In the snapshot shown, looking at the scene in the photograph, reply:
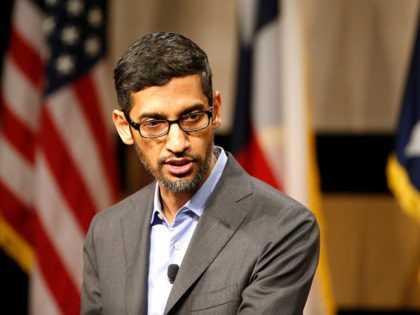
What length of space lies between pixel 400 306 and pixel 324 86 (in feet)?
3.84

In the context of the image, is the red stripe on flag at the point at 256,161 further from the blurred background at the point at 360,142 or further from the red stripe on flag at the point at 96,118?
the red stripe on flag at the point at 96,118

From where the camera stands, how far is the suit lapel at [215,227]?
169cm

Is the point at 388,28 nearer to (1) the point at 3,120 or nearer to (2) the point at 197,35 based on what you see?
(2) the point at 197,35

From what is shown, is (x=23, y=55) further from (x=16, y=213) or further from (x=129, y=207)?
(x=129, y=207)

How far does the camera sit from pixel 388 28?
4262 mm

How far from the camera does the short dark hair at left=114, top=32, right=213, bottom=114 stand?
1642mm

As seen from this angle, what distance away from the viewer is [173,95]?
1.66 m

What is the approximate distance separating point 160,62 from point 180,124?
5.1 inches

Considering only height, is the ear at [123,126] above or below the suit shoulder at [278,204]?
above

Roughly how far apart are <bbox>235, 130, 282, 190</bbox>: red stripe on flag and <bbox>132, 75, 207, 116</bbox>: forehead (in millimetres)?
2079

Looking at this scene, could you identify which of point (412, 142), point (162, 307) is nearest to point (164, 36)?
point (162, 307)

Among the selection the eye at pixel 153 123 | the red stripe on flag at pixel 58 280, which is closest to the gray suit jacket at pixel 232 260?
the eye at pixel 153 123

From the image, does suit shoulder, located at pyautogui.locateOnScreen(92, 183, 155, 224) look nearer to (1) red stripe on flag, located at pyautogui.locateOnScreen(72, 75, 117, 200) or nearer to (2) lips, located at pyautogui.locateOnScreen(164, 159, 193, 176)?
(2) lips, located at pyautogui.locateOnScreen(164, 159, 193, 176)

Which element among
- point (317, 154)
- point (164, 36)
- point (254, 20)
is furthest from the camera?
point (317, 154)
